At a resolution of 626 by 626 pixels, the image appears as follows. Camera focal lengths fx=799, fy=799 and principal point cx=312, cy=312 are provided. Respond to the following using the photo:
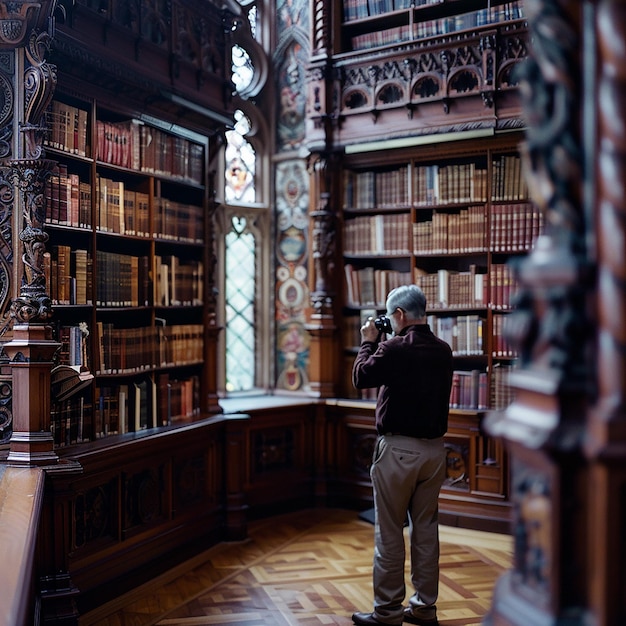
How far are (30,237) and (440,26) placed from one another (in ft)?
11.3

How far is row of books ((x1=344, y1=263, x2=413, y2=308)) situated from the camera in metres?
5.80

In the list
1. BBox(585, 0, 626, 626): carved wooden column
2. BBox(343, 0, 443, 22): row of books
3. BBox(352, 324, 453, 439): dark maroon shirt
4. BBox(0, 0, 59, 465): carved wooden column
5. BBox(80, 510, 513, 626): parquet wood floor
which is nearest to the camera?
BBox(585, 0, 626, 626): carved wooden column

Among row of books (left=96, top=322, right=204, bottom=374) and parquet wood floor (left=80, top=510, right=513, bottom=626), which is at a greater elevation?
row of books (left=96, top=322, right=204, bottom=374)

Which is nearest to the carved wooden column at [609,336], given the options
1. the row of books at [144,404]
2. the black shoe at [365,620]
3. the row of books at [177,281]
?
the black shoe at [365,620]

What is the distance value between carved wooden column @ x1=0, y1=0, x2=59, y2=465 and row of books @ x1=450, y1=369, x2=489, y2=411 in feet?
9.55

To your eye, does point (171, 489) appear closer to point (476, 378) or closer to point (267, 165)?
point (476, 378)

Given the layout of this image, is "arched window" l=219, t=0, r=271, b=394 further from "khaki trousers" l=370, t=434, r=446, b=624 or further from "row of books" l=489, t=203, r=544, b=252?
"khaki trousers" l=370, t=434, r=446, b=624

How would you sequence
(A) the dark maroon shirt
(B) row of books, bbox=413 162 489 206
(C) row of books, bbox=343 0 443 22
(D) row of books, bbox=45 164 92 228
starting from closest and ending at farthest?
(A) the dark maroon shirt, (D) row of books, bbox=45 164 92 228, (B) row of books, bbox=413 162 489 206, (C) row of books, bbox=343 0 443 22

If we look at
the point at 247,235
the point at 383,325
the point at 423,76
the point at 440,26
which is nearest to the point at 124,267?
the point at 383,325

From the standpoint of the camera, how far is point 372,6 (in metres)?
5.78

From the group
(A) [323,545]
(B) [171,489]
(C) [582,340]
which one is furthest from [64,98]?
(C) [582,340]

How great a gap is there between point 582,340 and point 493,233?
447 cm

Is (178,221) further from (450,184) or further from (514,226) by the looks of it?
(514,226)

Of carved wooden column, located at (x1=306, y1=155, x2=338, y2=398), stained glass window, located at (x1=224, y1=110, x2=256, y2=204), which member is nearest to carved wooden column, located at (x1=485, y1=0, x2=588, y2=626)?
carved wooden column, located at (x1=306, y1=155, x2=338, y2=398)
